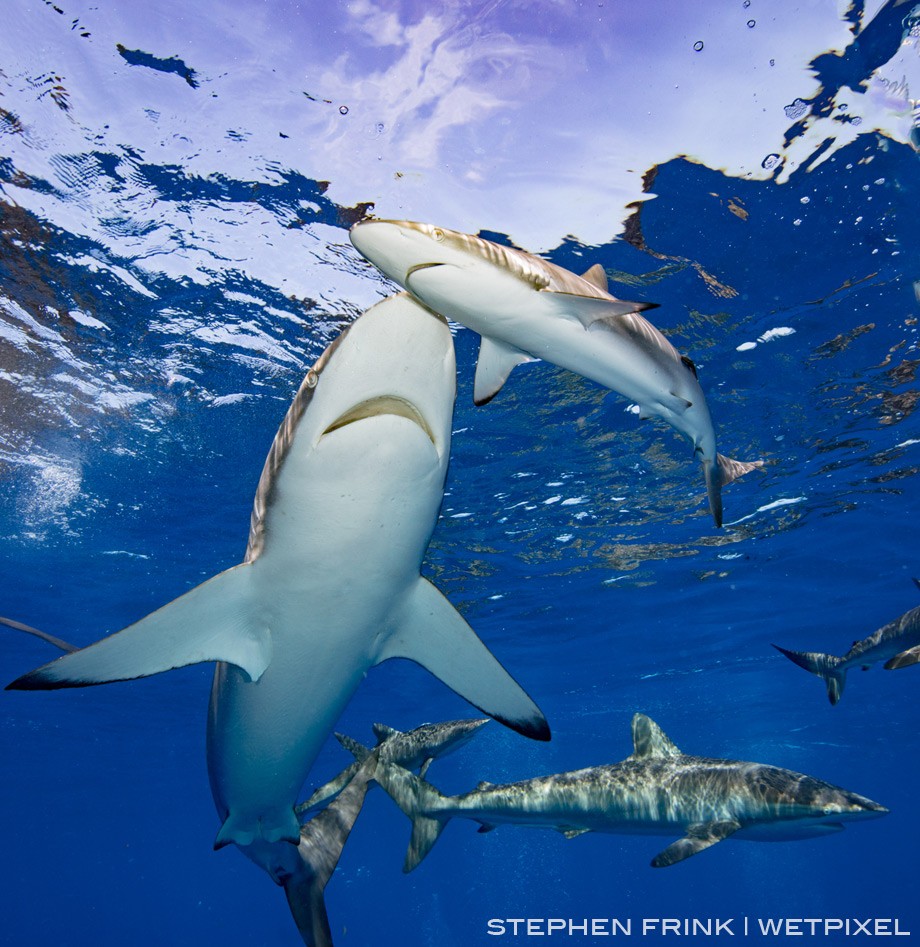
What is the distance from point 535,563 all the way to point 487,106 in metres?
14.1

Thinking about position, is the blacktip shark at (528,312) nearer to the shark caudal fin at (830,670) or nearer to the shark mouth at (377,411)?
the shark mouth at (377,411)

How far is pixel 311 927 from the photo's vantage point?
580cm

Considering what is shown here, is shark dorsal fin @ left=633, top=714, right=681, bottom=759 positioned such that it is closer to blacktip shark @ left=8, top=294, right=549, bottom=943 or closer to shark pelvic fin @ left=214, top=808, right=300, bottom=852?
shark pelvic fin @ left=214, top=808, right=300, bottom=852

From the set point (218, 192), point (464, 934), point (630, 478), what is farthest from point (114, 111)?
point (464, 934)

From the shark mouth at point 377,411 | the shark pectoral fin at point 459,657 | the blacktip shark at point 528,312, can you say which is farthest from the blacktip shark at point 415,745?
the shark mouth at point 377,411

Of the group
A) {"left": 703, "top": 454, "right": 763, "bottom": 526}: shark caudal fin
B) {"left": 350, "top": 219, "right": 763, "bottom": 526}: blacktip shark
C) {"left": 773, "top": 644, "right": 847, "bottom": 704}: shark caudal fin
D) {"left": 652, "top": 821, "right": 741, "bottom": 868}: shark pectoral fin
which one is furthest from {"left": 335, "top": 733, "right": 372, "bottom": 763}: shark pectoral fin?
{"left": 773, "top": 644, "right": 847, "bottom": 704}: shark caudal fin

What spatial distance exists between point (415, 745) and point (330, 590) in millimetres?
5200

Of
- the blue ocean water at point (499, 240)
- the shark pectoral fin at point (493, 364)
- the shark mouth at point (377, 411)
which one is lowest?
the shark mouth at point (377, 411)

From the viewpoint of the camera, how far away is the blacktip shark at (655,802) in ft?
23.0

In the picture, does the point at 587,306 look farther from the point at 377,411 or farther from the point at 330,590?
the point at 330,590

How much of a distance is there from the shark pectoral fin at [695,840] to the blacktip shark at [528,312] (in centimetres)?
489

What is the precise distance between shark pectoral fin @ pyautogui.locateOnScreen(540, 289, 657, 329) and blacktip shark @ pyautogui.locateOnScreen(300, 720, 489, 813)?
5.89 metres

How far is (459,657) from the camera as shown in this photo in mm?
3994

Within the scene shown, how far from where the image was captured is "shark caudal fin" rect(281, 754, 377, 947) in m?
5.82
